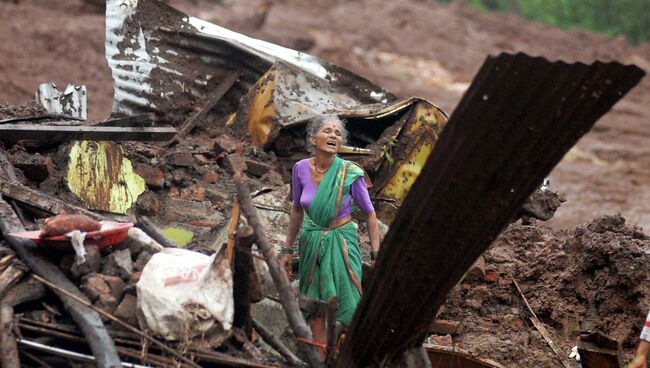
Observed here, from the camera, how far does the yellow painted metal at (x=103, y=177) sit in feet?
22.5

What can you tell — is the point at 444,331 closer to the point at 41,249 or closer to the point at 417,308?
the point at 417,308

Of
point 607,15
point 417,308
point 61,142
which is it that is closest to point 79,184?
point 61,142

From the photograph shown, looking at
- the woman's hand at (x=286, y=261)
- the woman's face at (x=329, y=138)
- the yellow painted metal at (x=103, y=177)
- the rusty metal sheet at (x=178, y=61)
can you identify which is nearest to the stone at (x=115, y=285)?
the woman's hand at (x=286, y=261)

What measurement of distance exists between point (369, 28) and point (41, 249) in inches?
874

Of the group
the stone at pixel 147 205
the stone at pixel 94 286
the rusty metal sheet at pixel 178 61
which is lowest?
the stone at pixel 94 286

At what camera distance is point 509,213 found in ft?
13.8

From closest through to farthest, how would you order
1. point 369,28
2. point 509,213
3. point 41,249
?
point 509,213 < point 41,249 < point 369,28

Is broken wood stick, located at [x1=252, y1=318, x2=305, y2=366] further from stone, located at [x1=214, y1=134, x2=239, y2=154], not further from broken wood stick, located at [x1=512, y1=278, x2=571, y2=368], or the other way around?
stone, located at [x1=214, y1=134, x2=239, y2=154]

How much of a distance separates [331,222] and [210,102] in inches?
129

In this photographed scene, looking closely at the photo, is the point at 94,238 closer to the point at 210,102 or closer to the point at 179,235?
the point at 179,235

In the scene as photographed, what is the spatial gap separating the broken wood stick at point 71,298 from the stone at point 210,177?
2.70m

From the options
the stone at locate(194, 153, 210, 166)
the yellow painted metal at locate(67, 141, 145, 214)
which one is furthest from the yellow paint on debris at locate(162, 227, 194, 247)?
the stone at locate(194, 153, 210, 166)

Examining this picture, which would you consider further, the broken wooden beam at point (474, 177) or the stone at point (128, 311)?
the stone at point (128, 311)

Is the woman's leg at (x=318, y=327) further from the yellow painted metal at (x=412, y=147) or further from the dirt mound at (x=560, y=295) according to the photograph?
the yellow painted metal at (x=412, y=147)
